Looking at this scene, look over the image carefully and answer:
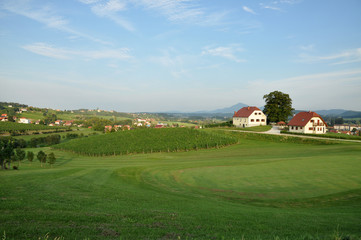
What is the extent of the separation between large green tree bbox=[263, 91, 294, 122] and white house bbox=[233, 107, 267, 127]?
463cm

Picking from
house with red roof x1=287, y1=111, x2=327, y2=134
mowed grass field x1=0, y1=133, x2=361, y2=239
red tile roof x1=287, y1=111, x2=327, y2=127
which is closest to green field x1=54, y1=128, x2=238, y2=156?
house with red roof x1=287, y1=111, x2=327, y2=134

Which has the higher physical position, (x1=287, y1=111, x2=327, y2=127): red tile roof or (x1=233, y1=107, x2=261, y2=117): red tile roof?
(x1=233, y1=107, x2=261, y2=117): red tile roof

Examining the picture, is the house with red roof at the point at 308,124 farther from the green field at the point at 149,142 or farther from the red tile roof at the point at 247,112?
the green field at the point at 149,142

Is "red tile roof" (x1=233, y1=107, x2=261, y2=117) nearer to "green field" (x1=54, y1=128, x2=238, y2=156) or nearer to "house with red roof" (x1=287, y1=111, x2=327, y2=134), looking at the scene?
"house with red roof" (x1=287, y1=111, x2=327, y2=134)

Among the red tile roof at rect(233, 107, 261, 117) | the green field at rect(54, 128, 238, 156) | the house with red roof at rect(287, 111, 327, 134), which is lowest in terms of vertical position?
the green field at rect(54, 128, 238, 156)

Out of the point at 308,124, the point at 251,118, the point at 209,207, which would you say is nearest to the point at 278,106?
the point at 251,118

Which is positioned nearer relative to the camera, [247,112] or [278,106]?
[278,106]

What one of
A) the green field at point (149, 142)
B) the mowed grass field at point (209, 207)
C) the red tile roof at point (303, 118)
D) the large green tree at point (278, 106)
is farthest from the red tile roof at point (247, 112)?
the mowed grass field at point (209, 207)

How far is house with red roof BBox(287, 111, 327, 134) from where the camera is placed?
208 feet

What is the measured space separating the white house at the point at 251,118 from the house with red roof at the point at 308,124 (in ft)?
60.7

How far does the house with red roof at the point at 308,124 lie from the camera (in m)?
63.3

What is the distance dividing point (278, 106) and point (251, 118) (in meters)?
10.6

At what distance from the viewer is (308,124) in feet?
209

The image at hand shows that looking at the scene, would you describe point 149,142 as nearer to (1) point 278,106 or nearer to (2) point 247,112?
(2) point 247,112
